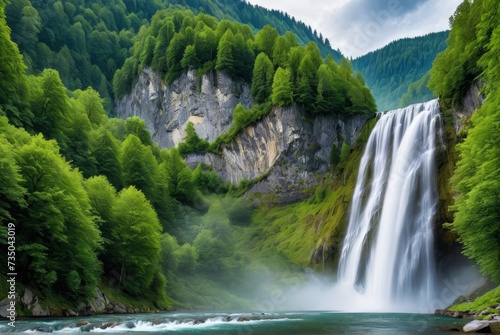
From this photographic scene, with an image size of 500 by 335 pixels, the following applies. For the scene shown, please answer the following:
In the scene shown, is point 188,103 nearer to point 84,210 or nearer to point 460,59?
point 460,59

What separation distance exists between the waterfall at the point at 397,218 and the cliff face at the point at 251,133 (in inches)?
976

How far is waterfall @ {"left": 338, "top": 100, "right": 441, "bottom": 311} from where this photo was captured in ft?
175

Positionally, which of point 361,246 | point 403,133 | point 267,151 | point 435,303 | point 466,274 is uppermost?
point 267,151

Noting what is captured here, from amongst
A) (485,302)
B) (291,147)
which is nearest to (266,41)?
(291,147)

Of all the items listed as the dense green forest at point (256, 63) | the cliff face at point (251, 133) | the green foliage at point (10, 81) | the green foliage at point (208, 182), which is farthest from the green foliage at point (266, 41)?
the green foliage at point (10, 81)

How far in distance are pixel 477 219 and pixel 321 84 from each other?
75515 millimetres

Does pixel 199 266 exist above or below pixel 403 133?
below

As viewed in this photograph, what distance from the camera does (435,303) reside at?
163 feet

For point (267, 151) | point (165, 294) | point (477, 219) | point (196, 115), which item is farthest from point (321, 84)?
point (477, 219)

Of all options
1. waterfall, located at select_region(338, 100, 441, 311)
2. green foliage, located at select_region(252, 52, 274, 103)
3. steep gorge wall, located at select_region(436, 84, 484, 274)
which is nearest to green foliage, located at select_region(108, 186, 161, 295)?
waterfall, located at select_region(338, 100, 441, 311)

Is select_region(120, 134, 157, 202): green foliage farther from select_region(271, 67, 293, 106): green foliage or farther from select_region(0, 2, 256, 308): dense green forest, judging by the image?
select_region(271, 67, 293, 106): green foliage

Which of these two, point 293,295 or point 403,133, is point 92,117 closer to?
point 293,295

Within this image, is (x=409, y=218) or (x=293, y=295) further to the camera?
(x=293, y=295)

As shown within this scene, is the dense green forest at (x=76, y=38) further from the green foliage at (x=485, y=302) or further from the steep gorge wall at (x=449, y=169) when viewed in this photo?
the green foliage at (x=485, y=302)
